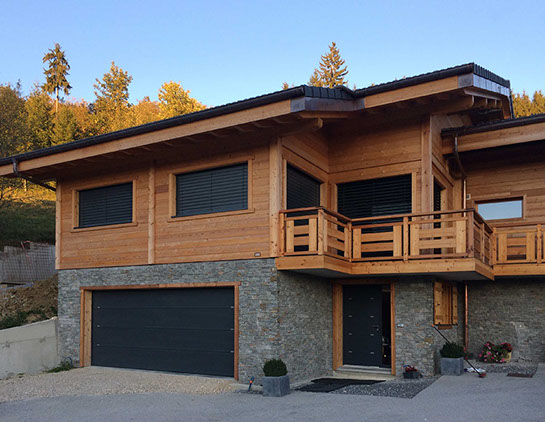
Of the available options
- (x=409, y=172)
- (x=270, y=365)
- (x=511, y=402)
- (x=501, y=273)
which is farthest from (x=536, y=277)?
(x=270, y=365)

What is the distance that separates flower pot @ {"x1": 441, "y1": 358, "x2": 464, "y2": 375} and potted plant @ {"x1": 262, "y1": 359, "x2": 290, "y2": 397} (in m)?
3.67

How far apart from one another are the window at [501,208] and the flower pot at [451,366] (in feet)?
14.8

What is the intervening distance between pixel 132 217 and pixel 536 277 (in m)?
10.0

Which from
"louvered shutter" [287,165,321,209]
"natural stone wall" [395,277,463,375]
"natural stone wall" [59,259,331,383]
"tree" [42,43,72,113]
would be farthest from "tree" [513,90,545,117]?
"tree" [42,43,72,113]

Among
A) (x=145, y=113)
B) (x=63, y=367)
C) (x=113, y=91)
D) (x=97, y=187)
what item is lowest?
(x=63, y=367)

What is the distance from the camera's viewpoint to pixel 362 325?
12.9 m

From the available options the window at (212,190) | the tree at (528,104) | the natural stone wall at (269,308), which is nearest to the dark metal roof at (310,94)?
the window at (212,190)

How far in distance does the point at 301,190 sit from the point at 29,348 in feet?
25.3

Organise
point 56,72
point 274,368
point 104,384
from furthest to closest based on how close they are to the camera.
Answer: point 56,72
point 104,384
point 274,368

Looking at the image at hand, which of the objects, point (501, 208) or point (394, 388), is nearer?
point (394, 388)

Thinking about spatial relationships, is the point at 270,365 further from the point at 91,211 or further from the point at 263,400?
A: the point at 91,211

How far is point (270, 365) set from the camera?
10273 mm

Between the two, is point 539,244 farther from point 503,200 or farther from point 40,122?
point 40,122

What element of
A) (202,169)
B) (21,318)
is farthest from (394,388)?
(21,318)
